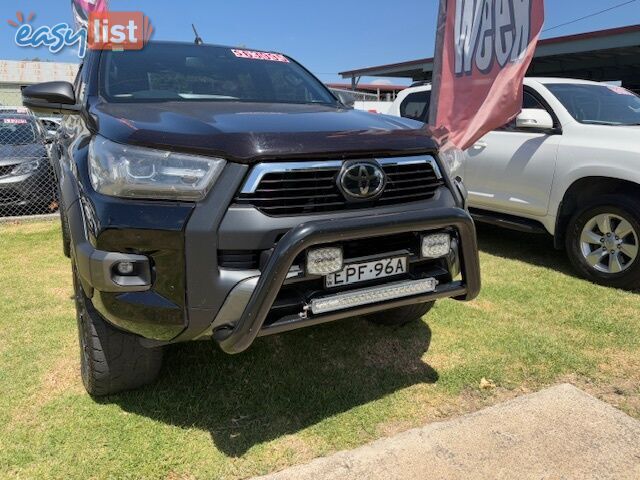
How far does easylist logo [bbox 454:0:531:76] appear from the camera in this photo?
15.1 ft

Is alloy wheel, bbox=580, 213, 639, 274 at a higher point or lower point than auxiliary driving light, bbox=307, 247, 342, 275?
lower

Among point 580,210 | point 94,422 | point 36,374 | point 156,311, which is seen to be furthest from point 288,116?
point 580,210

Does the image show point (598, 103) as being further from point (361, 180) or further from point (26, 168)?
point (26, 168)

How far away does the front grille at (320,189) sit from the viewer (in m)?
2.06

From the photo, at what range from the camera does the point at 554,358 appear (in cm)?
314

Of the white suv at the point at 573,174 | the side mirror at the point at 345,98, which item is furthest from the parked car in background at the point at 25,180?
the white suv at the point at 573,174

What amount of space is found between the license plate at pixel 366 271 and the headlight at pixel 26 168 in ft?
20.7

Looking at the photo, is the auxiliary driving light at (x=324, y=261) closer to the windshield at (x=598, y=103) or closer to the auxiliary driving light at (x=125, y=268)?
the auxiliary driving light at (x=125, y=268)

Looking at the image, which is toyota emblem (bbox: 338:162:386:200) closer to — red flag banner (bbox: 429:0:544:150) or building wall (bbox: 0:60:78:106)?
red flag banner (bbox: 429:0:544:150)

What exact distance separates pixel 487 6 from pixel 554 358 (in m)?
3.24

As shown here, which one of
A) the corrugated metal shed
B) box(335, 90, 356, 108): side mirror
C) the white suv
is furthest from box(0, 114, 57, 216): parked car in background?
the corrugated metal shed

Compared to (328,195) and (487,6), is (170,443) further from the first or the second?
(487,6)

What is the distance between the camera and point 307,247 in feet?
6.72

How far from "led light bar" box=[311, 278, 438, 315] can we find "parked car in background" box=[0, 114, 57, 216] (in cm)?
631
